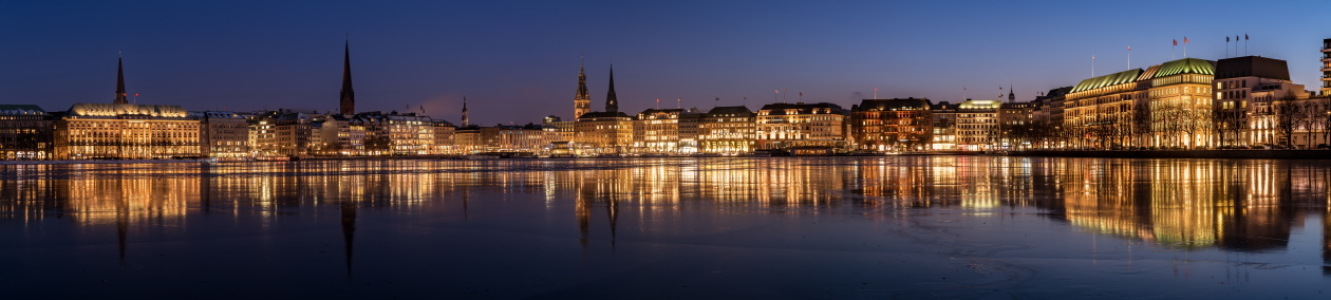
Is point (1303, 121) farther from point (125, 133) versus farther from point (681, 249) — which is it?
point (125, 133)

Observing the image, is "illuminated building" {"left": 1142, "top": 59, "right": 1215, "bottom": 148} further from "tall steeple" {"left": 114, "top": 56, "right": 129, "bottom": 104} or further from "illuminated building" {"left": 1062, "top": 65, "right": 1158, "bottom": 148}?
"tall steeple" {"left": 114, "top": 56, "right": 129, "bottom": 104}

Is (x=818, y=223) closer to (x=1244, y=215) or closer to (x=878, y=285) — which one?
(x=878, y=285)

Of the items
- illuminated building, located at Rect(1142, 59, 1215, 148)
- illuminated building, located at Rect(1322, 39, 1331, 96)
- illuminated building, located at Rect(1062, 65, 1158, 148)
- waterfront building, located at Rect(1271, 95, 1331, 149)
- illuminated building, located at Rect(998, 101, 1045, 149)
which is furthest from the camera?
illuminated building, located at Rect(998, 101, 1045, 149)

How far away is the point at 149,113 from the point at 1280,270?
198143 millimetres

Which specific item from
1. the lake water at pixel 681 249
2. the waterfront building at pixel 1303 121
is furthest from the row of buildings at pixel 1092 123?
the lake water at pixel 681 249

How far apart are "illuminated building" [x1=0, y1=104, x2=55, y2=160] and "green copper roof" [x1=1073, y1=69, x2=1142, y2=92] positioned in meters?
177

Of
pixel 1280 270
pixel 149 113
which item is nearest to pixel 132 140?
pixel 149 113

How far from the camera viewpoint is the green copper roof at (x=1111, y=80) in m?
142

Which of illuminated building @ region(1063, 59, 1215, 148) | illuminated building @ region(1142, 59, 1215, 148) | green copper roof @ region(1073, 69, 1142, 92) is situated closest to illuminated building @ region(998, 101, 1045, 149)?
illuminated building @ region(1063, 59, 1215, 148)

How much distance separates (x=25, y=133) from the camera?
526 feet

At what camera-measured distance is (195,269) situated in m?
10.3

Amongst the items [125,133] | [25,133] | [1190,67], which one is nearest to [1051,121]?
[1190,67]

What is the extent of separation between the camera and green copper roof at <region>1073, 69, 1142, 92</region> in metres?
142

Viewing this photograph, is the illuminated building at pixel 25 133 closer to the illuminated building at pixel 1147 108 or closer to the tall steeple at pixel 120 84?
the tall steeple at pixel 120 84
